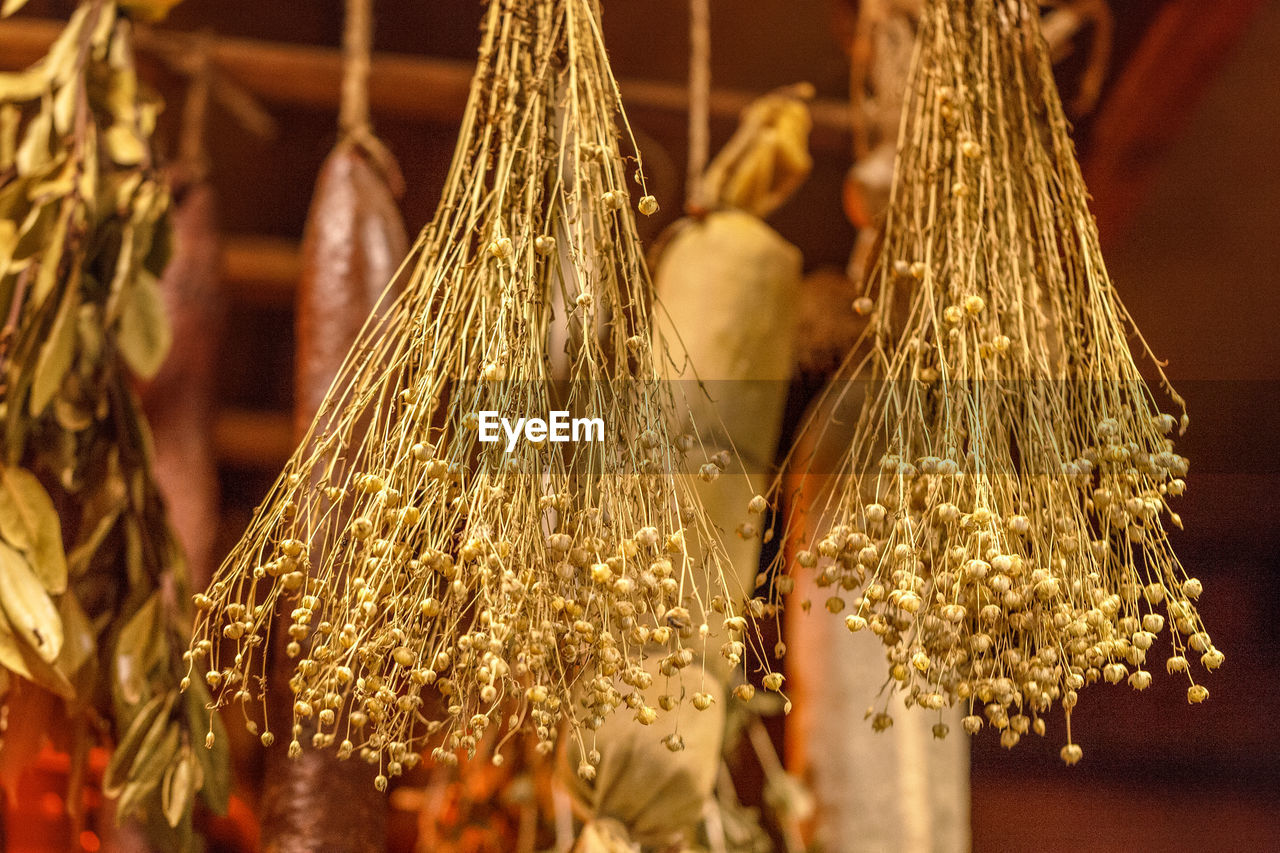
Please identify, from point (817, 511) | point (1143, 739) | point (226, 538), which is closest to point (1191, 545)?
point (1143, 739)

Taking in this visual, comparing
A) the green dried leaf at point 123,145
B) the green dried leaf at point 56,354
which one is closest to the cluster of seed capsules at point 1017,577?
the green dried leaf at point 56,354

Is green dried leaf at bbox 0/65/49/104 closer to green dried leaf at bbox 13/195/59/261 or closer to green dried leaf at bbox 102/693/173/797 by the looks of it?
green dried leaf at bbox 13/195/59/261

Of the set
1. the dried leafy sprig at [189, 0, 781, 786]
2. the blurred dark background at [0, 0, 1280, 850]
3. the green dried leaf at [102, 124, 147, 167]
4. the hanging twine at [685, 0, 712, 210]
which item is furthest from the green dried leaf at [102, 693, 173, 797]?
the hanging twine at [685, 0, 712, 210]

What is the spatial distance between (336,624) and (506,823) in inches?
26.1

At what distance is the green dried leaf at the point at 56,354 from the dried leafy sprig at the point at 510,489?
11.8 inches

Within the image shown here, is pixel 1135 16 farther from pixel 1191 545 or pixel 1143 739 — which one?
pixel 1143 739

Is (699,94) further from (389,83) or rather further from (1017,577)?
(1017,577)

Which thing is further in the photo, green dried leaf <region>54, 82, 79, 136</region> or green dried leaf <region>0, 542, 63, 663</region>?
green dried leaf <region>54, 82, 79, 136</region>

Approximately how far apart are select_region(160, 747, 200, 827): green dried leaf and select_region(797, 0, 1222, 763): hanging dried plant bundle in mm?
545

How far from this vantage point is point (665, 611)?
59 centimetres

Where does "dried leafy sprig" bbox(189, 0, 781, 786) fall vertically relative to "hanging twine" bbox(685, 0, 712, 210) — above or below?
below

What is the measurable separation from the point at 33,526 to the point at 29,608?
3.0 inches

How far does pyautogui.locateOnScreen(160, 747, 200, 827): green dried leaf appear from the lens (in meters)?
0.80

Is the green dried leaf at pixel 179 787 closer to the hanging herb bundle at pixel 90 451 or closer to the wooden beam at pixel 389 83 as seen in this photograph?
the hanging herb bundle at pixel 90 451
